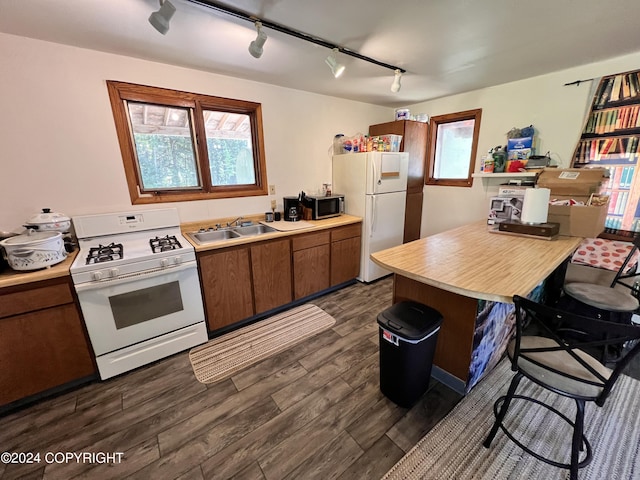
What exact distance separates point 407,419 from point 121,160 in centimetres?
290

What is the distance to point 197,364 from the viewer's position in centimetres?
202

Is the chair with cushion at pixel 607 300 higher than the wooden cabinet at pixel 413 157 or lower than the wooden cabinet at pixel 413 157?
lower

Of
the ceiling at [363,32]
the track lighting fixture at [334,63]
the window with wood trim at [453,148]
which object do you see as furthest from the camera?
the window with wood trim at [453,148]

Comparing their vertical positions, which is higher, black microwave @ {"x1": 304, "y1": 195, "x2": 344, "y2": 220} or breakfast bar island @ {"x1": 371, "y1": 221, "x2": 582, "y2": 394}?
black microwave @ {"x1": 304, "y1": 195, "x2": 344, "y2": 220}

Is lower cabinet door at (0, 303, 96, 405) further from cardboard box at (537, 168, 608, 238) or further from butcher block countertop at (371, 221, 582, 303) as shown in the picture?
cardboard box at (537, 168, 608, 238)

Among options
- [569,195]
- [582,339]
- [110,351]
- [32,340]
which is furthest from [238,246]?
[582,339]

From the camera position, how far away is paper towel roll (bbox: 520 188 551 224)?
2004 millimetres

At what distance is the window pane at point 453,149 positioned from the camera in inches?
133

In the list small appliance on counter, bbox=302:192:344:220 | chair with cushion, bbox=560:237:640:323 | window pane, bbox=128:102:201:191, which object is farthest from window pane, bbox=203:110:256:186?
chair with cushion, bbox=560:237:640:323

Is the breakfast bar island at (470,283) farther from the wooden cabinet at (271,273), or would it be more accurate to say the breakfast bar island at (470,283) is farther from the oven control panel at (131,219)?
the oven control panel at (131,219)

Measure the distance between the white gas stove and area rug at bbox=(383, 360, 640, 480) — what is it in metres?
A: 1.77

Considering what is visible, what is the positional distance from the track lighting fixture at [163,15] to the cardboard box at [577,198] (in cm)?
300

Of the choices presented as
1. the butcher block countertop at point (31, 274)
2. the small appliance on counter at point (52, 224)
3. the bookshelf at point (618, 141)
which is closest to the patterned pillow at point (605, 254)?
the bookshelf at point (618, 141)

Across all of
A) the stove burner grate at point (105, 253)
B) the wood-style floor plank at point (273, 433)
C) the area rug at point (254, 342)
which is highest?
the stove burner grate at point (105, 253)
